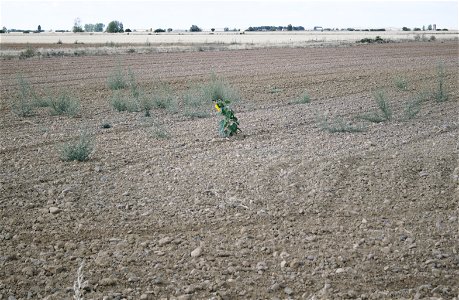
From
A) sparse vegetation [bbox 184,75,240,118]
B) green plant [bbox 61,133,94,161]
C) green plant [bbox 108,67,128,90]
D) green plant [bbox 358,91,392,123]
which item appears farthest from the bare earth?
green plant [bbox 108,67,128,90]

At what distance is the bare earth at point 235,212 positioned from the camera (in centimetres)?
561

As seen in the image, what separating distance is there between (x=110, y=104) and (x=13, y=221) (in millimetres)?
10895

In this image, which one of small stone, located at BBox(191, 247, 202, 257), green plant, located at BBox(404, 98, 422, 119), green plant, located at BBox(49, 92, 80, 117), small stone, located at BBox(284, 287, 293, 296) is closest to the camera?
small stone, located at BBox(284, 287, 293, 296)

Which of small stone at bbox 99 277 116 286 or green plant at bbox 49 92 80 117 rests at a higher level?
green plant at bbox 49 92 80 117

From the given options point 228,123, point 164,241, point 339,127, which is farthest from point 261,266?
point 339,127

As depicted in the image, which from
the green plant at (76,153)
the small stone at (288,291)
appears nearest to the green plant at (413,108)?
the green plant at (76,153)

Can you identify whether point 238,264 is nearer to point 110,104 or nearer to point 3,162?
point 3,162

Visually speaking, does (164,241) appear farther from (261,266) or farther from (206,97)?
(206,97)

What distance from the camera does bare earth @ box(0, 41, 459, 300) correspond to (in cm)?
561

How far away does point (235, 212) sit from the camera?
753 centimetres

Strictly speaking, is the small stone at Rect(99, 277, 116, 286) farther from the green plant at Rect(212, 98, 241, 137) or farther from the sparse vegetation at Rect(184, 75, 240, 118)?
the sparse vegetation at Rect(184, 75, 240, 118)

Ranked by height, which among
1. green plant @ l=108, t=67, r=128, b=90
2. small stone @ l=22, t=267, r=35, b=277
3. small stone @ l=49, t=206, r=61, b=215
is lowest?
small stone @ l=22, t=267, r=35, b=277

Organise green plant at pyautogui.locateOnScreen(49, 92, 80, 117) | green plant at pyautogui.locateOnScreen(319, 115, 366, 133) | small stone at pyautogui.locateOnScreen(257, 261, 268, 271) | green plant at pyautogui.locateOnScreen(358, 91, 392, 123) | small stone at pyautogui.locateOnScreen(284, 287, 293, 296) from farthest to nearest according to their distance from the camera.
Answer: green plant at pyautogui.locateOnScreen(49, 92, 80, 117)
green plant at pyautogui.locateOnScreen(358, 91, 392, 123)
green plant at pyautogui.locateOnScreen(319, 115, 366, 133)
small stone at pyautogui.locateOnScreen(257, 261, 268, 271)
small stone at pyautogui.locateOnScreen(284, 287, 293, 296)

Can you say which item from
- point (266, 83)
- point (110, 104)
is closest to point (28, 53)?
point (266, 83)
